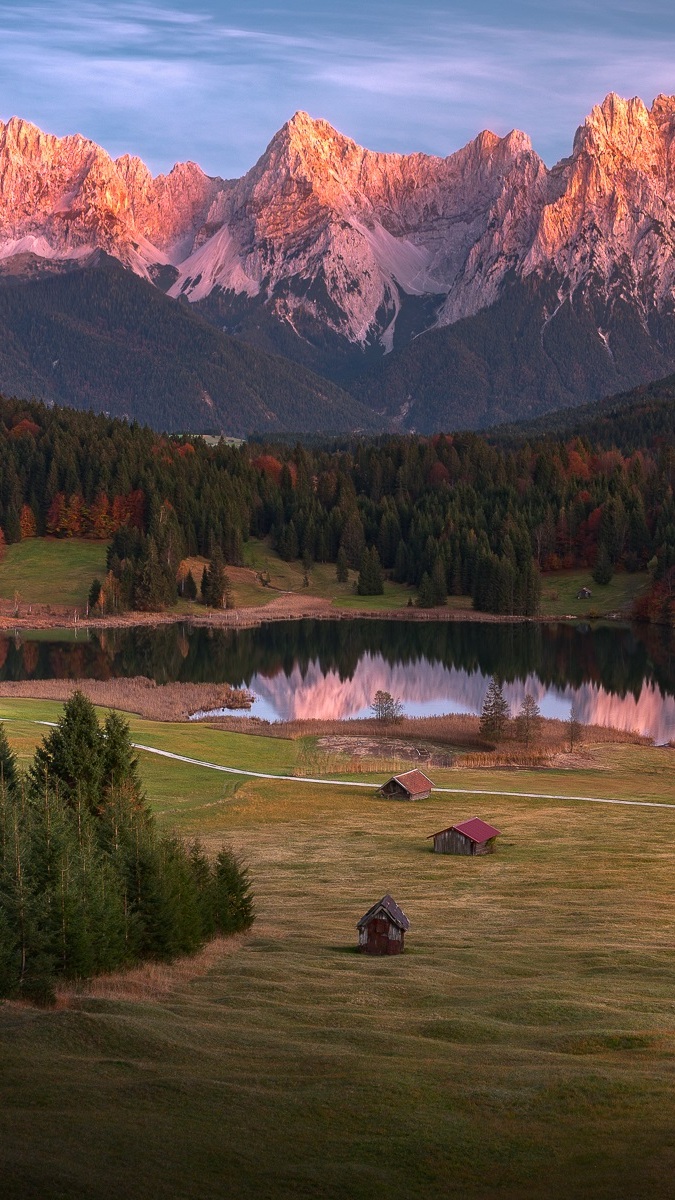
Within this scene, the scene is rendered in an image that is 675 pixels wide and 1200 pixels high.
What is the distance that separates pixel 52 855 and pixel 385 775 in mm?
48710

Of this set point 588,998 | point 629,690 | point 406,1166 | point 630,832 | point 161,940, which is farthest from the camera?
point 629,690

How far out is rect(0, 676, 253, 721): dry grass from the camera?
109 meters

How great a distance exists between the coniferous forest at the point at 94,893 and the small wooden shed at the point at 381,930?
14.5ft

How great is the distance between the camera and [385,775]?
84.9 m

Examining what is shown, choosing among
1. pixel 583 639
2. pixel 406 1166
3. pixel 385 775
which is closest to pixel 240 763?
pixel 385 775

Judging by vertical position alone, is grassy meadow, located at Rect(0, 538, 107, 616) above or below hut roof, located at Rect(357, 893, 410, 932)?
above

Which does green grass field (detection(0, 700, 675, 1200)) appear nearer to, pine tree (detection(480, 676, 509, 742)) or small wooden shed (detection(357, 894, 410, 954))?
small wooden shed (detection(357, 894, 410, 954))

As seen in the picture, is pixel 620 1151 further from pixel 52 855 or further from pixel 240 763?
pixel 240 763

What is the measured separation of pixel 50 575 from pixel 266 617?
31346 mm

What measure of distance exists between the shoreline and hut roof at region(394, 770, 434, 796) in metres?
98.5

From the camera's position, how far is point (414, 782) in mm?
77188

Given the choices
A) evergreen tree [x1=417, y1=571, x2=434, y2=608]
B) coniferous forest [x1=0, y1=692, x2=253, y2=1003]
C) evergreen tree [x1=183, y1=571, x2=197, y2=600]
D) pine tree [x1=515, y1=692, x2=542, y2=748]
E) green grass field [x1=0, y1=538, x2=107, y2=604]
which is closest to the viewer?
coniferous forest [x1=0, y1=692, x2=253, y2=1003]

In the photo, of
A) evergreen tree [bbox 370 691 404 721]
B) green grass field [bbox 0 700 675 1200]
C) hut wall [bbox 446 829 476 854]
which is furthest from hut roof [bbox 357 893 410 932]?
evergreen tree [bbox 370 691 404 721]

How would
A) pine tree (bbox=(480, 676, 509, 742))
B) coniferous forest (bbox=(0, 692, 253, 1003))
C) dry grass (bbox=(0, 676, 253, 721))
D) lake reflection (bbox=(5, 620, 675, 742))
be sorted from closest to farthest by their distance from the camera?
coniferous forest (bbox=(0, 692, 253, 1003)), pine tree (bbox=(480, 676, 509, 742)), dry grass (bbox=(0, 676, 253, 721)), lake reflection (bbox=(5, 620, 675, 742))
